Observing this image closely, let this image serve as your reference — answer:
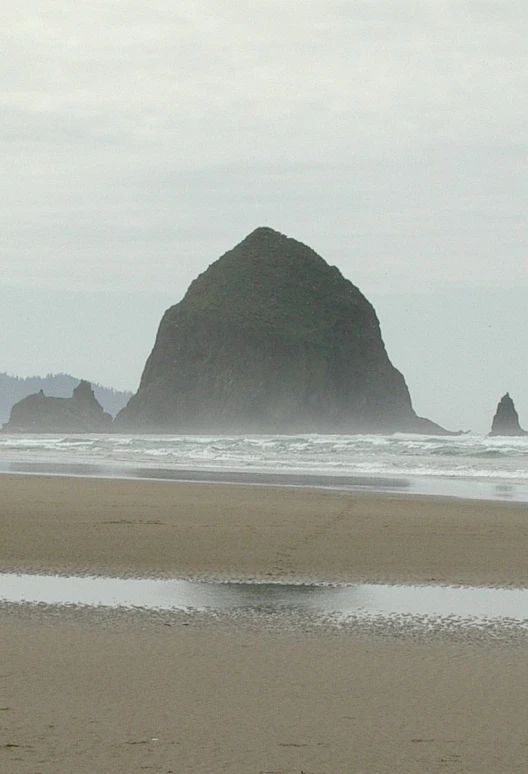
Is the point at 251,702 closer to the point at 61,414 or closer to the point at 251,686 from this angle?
the point at 251,686

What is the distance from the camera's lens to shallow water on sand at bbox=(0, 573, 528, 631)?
727cm

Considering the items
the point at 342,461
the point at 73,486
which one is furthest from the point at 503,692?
the point at 342,461

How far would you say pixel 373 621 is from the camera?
6918mm

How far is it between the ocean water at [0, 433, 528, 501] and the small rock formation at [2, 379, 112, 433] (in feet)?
239

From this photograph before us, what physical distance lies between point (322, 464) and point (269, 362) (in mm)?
81111

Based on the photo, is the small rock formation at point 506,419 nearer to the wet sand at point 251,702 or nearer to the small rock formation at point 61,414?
the small rock formation at point 61,414

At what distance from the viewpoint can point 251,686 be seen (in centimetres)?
506

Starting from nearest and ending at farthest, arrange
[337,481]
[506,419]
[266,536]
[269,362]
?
1. [266,536]
2. [337,481]
3. [506,419]
4. [269,362]

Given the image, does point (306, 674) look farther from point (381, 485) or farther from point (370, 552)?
point (381, 485)

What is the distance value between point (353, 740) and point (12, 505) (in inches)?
453

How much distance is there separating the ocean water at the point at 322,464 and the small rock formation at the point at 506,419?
6339cm

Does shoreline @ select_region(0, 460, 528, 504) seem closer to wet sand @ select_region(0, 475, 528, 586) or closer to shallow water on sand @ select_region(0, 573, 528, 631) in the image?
wet sand @ select_region(0, 475, 528, 586)

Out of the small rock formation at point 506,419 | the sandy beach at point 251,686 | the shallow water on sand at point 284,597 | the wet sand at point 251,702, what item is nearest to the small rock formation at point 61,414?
the small rock formation at point 506,419

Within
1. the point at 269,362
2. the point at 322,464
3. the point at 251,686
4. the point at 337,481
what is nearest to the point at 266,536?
the point at 251,686
